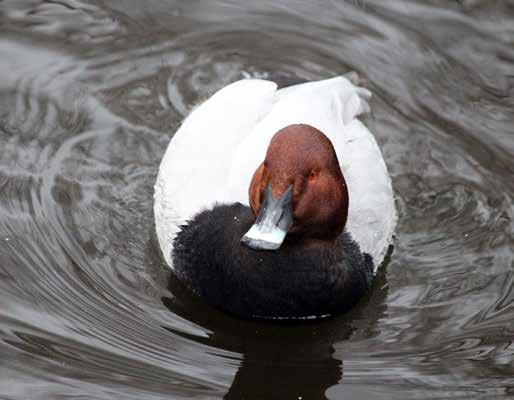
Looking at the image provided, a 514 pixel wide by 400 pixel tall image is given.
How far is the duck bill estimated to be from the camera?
5441 millimetres

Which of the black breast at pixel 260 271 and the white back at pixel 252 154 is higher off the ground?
the white back at pixel 252 154

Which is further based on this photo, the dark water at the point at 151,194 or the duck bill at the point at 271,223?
the dark water at the point at 151,194

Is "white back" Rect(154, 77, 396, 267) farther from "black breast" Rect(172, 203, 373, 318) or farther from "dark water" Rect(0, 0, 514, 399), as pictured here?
Answer: "dark water" Rect(0, 0, 514, 399)

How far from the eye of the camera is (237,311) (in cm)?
626

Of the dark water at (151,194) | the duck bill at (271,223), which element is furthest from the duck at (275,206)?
the dark water at (151,194)

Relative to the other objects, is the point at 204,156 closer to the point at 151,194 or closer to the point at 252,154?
the point at 252,154

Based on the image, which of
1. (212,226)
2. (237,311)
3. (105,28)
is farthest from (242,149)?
(105,28)

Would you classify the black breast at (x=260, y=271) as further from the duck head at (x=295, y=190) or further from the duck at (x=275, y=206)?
the duck head at (x=295, y=190)

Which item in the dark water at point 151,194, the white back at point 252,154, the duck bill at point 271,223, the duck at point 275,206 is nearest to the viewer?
the duck bill at point 271,223

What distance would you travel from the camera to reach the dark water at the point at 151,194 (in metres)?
6.00

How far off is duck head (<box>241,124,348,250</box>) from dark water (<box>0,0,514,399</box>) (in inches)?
33.5

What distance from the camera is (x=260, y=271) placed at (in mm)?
6059

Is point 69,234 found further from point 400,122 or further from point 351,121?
point 400,122

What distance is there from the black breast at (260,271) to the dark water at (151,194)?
195 mm
